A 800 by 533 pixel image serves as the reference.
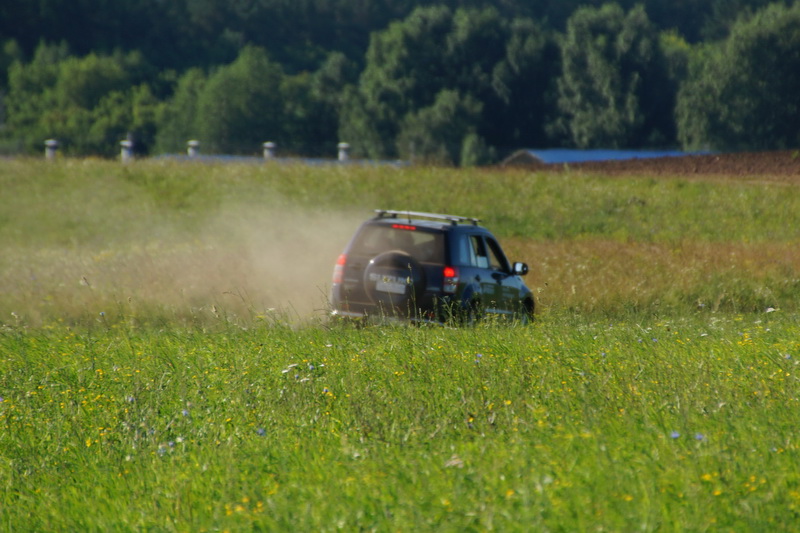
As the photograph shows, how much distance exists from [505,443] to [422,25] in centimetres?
8122

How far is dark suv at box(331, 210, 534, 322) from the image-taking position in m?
11.6

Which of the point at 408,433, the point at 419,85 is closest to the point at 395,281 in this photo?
the point at 408,433

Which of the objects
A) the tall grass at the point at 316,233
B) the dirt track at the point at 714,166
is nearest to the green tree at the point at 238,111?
the tall grass at the point at 316,233

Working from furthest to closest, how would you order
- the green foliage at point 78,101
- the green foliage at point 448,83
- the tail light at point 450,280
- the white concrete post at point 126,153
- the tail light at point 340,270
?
the green foliage at point 78,101 < the green foliage at point 448,83 < the white concrete post at point 126,153 < the tail light at point 340,270 < the tail light at point 450,280

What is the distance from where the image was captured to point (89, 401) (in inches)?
302

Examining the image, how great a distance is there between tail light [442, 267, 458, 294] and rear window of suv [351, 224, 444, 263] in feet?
0.81

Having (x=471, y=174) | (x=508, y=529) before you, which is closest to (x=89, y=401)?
(x=508, y=529)

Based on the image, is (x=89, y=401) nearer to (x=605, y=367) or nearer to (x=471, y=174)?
(x=605, y=367)

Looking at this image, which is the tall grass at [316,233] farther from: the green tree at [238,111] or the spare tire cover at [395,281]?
the green tree at [238,111]

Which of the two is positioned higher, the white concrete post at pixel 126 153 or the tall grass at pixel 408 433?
the white concrete post at pixel 126 153

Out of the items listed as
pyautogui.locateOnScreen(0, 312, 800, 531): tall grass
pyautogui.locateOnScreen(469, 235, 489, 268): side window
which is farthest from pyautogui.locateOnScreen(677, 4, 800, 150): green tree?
pyautogui.locateOnScreen(0, 312, 800, 531): tall grass

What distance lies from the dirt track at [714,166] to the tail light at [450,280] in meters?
23.9

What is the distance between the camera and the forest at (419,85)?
240 ft

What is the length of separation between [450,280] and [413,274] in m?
0.46
